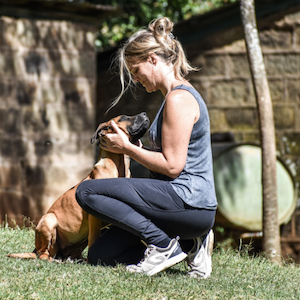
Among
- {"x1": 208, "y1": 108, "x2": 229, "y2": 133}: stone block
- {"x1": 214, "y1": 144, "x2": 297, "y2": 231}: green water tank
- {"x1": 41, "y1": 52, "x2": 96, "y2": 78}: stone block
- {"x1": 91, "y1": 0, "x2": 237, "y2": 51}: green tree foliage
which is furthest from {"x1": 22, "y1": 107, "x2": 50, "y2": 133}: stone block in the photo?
{"x1": 91, "y1": 0, "x2": 237, "y2": 51}: green tree foliage

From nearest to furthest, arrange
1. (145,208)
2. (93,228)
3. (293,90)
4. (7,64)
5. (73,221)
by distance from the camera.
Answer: (145,208)
(93,228)
(73,221)
(7,64)
(293,90)

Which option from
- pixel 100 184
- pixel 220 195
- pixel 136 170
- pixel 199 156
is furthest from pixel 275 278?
pixel 136 170

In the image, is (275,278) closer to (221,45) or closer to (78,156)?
(78,156)

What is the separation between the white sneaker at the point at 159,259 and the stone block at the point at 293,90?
492 centimetres

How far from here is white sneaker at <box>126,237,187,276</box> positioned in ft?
10.2

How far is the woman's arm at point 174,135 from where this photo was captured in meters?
3.06

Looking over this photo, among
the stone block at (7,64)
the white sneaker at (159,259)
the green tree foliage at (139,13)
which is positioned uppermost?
the green tree foliage at (139,13)

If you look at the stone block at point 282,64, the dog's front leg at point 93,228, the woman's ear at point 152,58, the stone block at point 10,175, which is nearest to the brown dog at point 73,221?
the dog's front leg at point 93,228

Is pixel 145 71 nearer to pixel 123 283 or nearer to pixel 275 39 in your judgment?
pixel 123 283

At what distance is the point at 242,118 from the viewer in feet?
24.7

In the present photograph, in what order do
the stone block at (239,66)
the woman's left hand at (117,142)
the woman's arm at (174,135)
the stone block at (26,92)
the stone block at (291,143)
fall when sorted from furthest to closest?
1. the stone block at (239,66)
2. the stone block at (291,143)
3. the stone block at (26,92)
4. the woman's left hand at (117,142)
5. the woman's arm at (174,135)

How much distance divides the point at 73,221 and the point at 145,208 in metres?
0.77

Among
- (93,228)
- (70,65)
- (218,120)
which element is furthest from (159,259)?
(218,120)

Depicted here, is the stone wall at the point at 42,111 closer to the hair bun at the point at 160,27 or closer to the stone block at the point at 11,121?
the stone block at the point at 11,121
